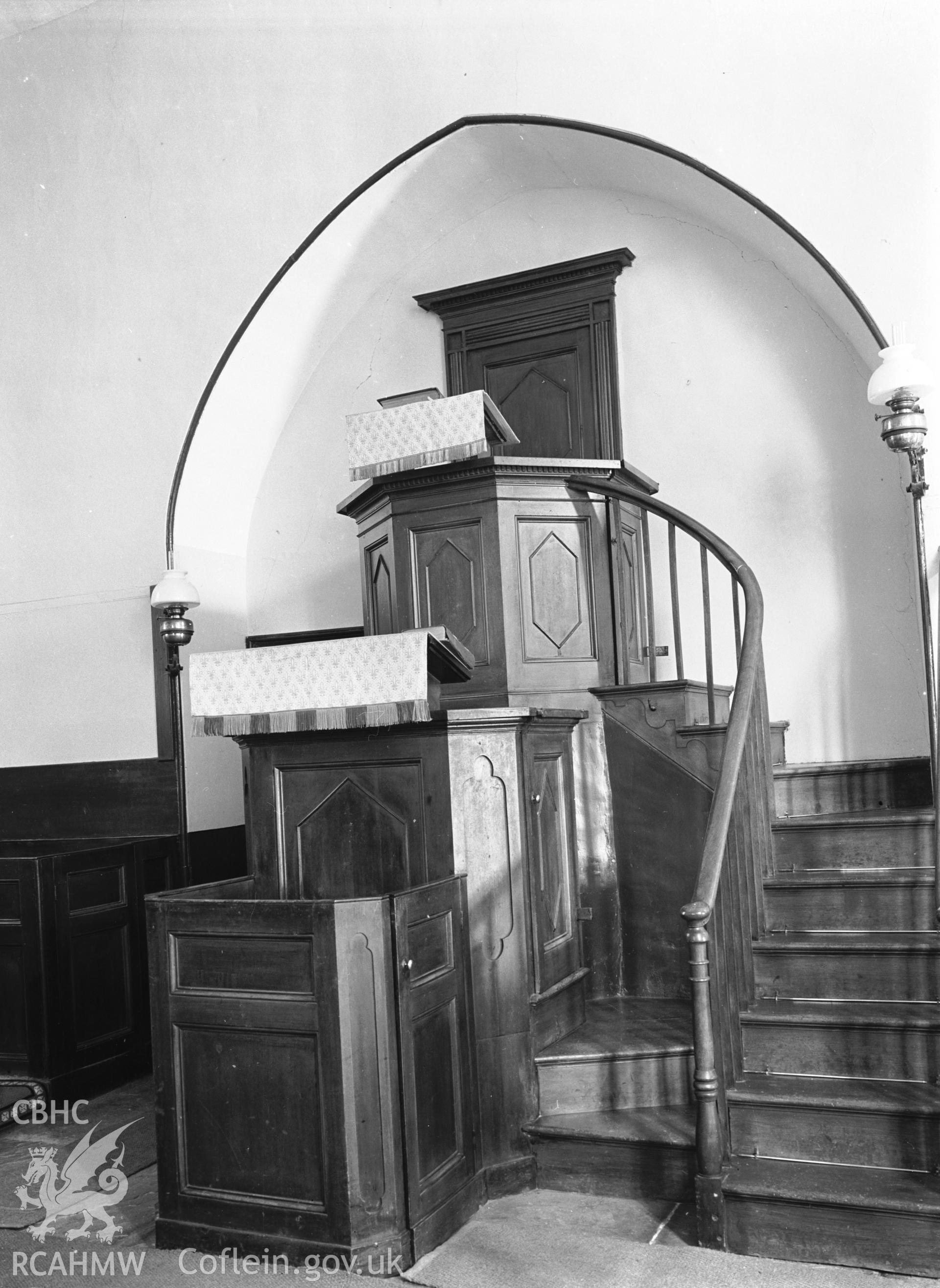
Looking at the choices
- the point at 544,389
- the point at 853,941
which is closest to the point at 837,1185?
the point at 853,941

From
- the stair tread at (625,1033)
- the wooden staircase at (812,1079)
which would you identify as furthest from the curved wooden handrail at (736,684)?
the stair tread at (625,1033)

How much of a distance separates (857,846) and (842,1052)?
88 centimetres

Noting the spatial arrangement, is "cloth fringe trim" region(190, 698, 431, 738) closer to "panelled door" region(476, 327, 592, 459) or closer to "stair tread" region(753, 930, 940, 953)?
"stair tread" region(753, 930, 940, 953)

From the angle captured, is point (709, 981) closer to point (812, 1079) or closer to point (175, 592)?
point (812, 1079)

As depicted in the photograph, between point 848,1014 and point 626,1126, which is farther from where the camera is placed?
point 626,1126

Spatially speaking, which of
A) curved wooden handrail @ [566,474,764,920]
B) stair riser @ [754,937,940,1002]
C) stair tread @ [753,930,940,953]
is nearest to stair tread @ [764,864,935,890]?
stair tread @ [753,930,940,953]

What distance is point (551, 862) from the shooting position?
4430mm

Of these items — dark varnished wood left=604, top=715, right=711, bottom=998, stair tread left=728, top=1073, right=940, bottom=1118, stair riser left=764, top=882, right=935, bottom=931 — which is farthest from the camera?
dark varnished wood left=604, top=715, right=711, bottom=998

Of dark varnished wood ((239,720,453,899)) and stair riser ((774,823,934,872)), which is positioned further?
stair riser ((774,823,934,872))

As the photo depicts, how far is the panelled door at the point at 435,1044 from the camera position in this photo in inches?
136

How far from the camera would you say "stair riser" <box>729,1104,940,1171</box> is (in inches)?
131

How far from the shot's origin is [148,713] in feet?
22.1

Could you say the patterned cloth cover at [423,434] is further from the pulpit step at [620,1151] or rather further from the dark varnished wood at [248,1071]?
the pulpit step at [620,1151]

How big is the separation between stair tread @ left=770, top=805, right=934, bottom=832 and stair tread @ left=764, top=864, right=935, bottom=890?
16 cm
